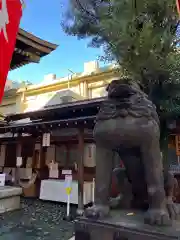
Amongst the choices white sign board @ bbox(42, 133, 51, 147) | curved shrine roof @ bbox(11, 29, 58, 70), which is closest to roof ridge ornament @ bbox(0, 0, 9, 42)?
curved shrine roof @ bbox(11, 29, 58, 70)

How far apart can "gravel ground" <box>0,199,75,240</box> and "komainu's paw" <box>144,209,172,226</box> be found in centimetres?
308

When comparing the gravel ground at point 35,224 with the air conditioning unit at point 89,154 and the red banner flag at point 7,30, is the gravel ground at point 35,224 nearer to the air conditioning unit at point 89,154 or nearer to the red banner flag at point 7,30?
the air conditioning unit at point 89,154

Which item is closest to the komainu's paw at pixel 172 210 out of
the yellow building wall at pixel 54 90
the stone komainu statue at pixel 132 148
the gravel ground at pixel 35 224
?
the stone komainu statue at pixel 132 148

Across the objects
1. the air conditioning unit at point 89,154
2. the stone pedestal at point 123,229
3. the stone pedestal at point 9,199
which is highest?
the air conditioning unit at point 89,154

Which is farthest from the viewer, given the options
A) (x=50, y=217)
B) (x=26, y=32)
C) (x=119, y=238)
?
(x=50, y=217)

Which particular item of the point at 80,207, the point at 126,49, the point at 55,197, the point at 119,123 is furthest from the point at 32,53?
the point at 55,197

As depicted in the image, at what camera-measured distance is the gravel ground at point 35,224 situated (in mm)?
4453

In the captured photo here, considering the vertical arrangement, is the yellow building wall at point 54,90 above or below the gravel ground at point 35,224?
above

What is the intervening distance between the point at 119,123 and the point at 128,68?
144 inches

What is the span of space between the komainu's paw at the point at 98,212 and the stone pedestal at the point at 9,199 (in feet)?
16.0

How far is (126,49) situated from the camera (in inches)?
195

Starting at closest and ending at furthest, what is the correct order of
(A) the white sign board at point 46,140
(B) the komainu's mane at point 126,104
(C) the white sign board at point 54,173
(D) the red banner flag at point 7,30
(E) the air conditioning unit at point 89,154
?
(B) the komainu's mane at point 126,104
(D) the red banner flag at point 7,30
(A) the white sign board at point 46,140
(E) the air conditioning unit at point 89,154
(C) the white sign board at point 54,173

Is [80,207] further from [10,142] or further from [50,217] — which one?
[10,142]

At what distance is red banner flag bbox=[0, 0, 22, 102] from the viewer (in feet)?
8.38
